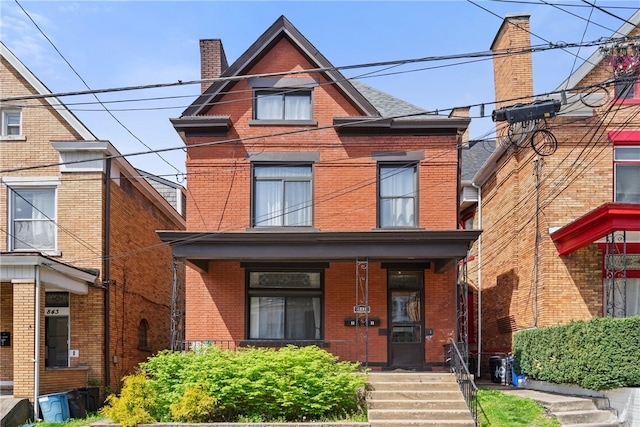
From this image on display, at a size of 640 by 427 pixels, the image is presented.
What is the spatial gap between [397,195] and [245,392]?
23.0 feet

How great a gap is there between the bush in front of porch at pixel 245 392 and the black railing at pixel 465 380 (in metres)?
2.13

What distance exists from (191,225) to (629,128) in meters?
11.8

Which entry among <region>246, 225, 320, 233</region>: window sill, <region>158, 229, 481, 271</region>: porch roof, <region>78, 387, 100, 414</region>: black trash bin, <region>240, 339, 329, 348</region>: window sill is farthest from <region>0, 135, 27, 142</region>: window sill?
<region>240, 339, 329, 348</region>: window sill

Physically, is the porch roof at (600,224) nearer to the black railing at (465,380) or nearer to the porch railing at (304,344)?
the black railing at (465,380)

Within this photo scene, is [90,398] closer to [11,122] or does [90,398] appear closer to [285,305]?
[285,305]

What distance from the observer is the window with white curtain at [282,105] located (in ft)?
56.7

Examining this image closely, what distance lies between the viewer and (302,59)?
57.0 ft

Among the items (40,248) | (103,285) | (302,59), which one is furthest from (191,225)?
(302,59)

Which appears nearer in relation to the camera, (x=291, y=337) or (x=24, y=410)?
(x=24, y=410)

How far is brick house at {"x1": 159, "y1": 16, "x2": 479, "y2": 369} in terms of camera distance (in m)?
16.8

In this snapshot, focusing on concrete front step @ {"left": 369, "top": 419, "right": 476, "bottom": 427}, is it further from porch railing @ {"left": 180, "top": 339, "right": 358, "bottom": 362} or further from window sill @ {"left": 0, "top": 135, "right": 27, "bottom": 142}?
window sill @ {"left": 0, "top": 135, "right": 27, "bottom": 142}

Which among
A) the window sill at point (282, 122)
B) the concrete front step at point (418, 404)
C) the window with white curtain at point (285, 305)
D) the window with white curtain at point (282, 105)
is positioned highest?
the window with white curtain at point (282, 105)

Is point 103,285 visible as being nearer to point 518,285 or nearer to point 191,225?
point 191,225

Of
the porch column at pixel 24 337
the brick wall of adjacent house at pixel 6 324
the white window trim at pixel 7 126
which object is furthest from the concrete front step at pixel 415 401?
the white window trim at pixel 7 126
